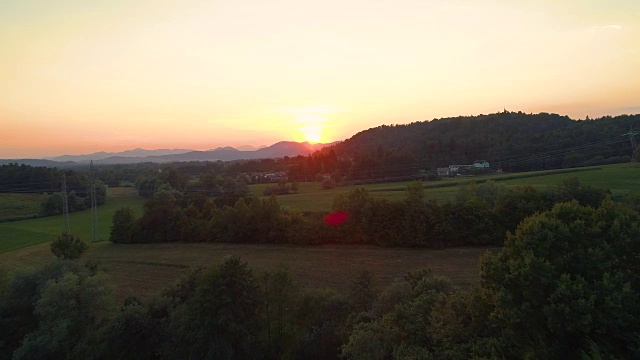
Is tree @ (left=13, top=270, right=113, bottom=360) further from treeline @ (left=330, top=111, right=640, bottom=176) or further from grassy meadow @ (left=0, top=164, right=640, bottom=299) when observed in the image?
treeline @ (left=330, top=111, right=640, bottom=176)

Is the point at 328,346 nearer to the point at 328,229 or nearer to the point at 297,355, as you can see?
the point at 297,355

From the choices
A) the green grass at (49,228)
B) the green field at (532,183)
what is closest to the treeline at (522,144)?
the green field at (532,183)

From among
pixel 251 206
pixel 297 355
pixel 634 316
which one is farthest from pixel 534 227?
pixel 251 206

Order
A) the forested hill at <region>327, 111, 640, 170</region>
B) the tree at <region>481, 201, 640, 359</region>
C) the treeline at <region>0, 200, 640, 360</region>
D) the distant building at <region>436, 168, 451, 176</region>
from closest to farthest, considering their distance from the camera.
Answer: the tree at <region>481, 201, 640, 359</region> < the treeline at <region>0, 200, 640, 360</region> < the forested hill at <region>327, 111, 640, 170</region> < the distant building at <region>436, 168, 451, 176</region>

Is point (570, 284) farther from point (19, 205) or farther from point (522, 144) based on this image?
point (19, 205)

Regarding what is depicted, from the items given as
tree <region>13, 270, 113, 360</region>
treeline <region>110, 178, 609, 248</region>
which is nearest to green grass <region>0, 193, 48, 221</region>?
treeline <region>110, 178, 609, 248</region>

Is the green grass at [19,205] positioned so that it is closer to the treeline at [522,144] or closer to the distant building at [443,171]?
the treeline at [522,144]

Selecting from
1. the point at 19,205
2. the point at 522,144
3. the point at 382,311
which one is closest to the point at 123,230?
the point at 19,205
